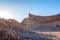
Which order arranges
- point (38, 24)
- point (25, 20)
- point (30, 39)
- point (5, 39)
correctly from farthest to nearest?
point (25, 20) < point (38, 24) < point (30, 39) < point (5, 39)

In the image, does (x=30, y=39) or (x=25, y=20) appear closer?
(x=30, y=39)

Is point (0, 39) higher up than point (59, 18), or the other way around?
point (59, 18)

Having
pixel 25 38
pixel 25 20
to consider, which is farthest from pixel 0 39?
pixel 25 20

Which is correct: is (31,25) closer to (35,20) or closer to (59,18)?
(35,20)

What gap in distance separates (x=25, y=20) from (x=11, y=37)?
565 inches

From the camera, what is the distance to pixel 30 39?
717cm

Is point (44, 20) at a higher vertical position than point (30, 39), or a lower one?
higher

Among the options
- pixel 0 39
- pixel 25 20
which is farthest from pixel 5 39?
pixel 25 20

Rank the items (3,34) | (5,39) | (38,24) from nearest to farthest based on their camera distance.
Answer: (5,39), (3,34), (38,24)

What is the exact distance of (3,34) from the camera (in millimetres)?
6504

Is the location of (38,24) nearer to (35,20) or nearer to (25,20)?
(35,20)

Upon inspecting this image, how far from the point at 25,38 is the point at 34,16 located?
12438 mm

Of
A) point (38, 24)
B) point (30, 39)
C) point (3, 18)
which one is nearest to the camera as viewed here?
point (30, 39)

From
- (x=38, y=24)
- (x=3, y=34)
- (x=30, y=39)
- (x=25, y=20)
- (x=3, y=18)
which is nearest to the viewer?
(x=3, y=34)
